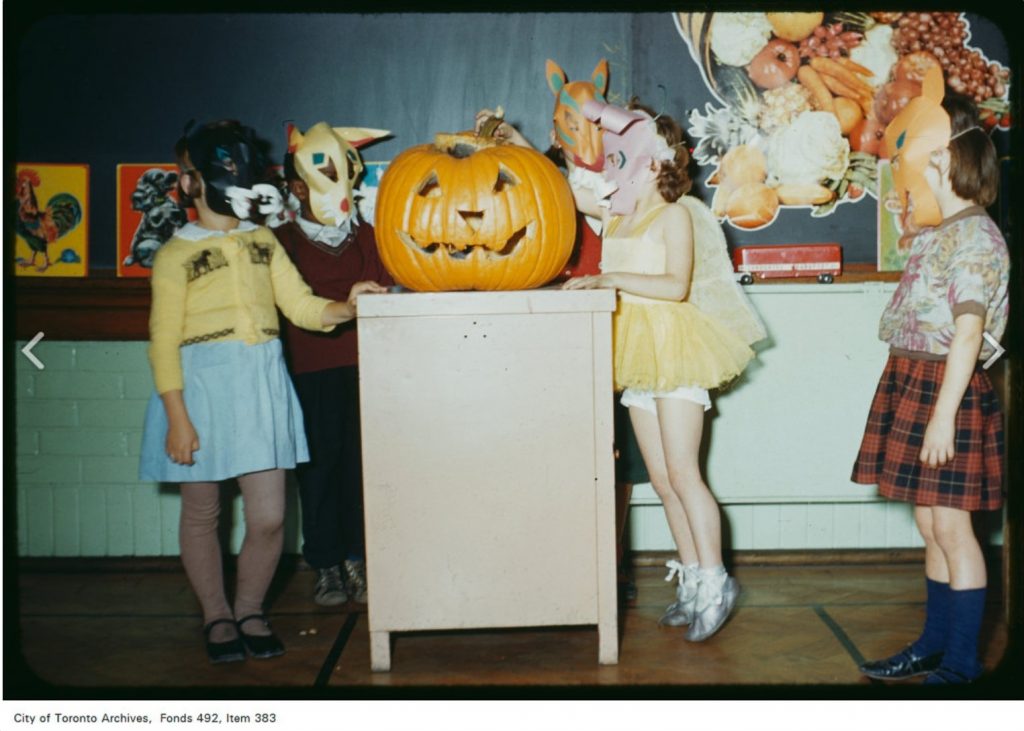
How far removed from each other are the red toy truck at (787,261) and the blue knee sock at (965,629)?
134 centimetres

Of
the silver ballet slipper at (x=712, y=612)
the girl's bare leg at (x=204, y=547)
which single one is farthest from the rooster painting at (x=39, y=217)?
the silver ballet slipper at (x=712, y=612)

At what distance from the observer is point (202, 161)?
2.66 meters

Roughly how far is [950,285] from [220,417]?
1.85m

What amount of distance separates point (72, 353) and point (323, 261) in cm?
106

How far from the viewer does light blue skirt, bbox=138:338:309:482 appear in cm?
266

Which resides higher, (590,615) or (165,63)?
(165,63)

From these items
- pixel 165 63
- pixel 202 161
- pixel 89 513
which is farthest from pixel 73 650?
pixel 165 63

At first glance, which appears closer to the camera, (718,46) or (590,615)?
(590,615)

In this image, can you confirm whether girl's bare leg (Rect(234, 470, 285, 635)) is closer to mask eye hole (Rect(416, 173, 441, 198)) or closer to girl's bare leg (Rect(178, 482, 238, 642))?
girl's bare leg (Rect(178, 482, 238, 642))

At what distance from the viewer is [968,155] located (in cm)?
239

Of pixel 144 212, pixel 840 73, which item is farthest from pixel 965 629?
pixel 144 212

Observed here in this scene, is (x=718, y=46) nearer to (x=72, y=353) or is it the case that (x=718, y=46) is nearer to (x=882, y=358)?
(x=882, y=358)

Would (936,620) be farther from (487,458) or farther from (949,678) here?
(487,458)

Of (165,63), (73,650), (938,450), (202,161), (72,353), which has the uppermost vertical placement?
(165,63)
